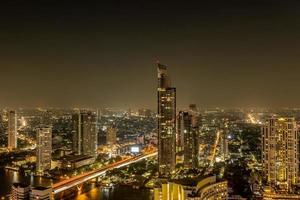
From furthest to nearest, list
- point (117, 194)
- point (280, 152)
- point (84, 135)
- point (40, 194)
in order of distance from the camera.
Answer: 1. point (84, 135)
2. point (280, 152)
3. point (117, 194)
4. point (40, 194)

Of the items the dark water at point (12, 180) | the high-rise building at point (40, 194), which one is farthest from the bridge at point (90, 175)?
the high-rise building at point (40, 194)

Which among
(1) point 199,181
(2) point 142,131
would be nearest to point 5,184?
(1) point 199,181

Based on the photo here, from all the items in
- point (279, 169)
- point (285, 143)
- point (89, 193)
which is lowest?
point (89, 193)

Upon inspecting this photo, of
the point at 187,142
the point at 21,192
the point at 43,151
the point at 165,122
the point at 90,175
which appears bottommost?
the point at 90,175

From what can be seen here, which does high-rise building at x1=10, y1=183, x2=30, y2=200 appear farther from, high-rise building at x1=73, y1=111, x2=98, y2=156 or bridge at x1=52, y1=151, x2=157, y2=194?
high-rise building at x1=73, y1=111, x2=98, y2=156

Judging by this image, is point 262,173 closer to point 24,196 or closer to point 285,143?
point 285,143

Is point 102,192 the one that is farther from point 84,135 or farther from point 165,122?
point 84,135

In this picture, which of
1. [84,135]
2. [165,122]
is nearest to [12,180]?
[84,135]
